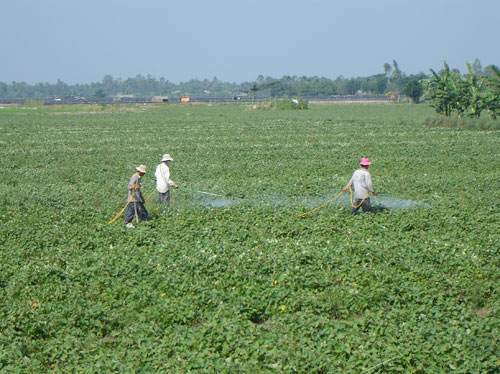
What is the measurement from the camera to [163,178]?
13.9 metres

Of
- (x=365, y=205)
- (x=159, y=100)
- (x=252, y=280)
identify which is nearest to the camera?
(x=252, y=280)

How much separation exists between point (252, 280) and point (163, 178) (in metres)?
5.86

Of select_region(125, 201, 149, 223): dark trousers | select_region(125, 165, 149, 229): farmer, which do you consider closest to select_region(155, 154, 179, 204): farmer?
select_region(125, 165, 149, 229): farmer

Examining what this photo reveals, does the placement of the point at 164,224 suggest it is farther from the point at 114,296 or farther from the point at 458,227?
the point at 458,227

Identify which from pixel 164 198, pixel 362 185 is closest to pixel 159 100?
pixel 164 198

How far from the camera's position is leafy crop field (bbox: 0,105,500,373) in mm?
6570

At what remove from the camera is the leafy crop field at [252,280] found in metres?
6.57

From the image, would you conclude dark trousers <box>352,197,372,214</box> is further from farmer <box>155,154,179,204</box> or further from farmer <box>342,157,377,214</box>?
farmer <box>155,154,179,204</box>

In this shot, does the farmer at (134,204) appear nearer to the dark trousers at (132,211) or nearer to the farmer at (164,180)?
the dark trousers at (132,211)

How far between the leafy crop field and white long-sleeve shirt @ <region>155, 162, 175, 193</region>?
0.55m

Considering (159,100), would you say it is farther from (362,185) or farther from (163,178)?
(362,185)

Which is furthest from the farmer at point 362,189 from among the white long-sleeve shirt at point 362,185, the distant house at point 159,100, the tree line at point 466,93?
the distant house at point 159,100

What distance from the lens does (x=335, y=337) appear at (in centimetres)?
686

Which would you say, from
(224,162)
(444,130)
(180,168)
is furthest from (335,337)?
(444,130)
